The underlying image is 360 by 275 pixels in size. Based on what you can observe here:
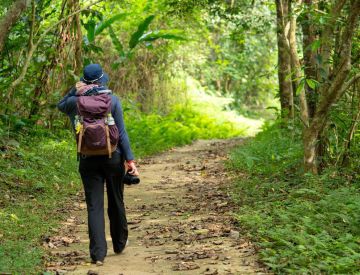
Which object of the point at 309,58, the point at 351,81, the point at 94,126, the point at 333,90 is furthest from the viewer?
the point at 309,58

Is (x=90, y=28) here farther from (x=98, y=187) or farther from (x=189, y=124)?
(x=189, y=124)

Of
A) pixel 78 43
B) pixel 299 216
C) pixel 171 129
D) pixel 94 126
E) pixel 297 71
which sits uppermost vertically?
pixel 78 43

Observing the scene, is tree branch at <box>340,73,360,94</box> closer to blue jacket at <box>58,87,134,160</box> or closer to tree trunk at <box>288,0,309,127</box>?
tree trunk at <box>288,0,309,127</box>

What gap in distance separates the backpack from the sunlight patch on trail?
1819cm

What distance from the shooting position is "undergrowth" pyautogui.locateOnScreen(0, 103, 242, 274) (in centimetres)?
660

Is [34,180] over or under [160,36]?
under

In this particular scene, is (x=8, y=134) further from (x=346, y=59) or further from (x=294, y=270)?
(x=294, y=270)

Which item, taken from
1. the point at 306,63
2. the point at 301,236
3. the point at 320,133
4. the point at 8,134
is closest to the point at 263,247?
the point at 301,236

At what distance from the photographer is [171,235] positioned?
25.4 ft

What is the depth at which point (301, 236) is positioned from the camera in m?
6.27

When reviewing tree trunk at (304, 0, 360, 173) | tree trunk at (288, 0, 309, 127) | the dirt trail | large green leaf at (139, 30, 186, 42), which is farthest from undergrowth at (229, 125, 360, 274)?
large green leaf at (139, 30, 186, 42)

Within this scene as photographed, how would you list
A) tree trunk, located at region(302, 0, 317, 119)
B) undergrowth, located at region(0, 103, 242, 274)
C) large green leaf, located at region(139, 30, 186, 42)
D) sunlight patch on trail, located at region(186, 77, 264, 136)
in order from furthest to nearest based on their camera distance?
sunlight patch on trail, located at region(186, 77, 264, 136), large green leaf, located at region(139, 30, 186, 42), tree trunk, located at region(302, 0, 317, 119), undergrowth, located at region(0, 103, 242, 274)

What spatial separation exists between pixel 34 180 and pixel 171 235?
11.5ft

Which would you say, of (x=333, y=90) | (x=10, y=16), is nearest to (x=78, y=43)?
(x=10, y=16)
